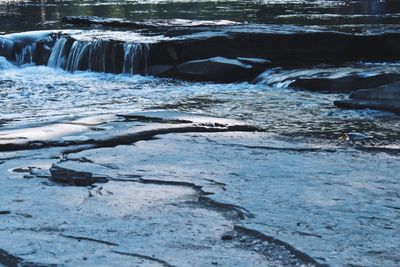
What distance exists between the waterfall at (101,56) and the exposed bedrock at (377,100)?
5.94 m

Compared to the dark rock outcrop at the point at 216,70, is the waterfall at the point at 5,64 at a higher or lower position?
lower

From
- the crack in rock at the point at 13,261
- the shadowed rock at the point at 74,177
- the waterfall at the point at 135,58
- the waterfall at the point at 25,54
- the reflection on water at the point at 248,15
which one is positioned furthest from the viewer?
the reflection on water at the point at 248,15

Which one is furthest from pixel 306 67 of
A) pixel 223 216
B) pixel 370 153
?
pixel 223 216

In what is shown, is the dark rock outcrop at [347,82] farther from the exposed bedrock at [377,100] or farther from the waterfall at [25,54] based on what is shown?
the waterfall at [25,54]

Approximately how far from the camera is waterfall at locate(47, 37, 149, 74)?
14578mm

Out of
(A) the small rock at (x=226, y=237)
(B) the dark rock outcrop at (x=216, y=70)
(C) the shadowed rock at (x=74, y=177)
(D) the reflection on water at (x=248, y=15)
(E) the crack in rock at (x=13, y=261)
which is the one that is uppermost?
(D) the reflection on water at (x=248, y=15)

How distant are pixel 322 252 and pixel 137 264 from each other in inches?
37.0

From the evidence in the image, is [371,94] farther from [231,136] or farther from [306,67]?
[306,67]

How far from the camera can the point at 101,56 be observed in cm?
1504

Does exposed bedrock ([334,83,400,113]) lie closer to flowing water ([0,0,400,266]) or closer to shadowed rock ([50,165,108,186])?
flowing water ([0,0,400,266])

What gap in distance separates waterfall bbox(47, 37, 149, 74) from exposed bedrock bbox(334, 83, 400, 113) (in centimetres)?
594

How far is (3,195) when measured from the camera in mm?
4766

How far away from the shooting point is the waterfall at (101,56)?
14578mm

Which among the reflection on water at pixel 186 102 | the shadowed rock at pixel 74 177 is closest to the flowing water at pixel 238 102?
the reflection on water at pixel 186 102
